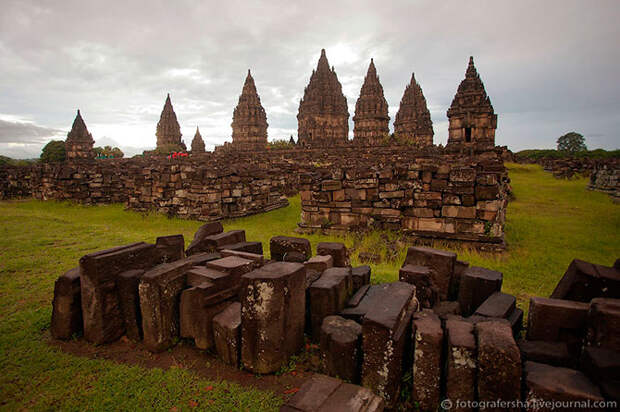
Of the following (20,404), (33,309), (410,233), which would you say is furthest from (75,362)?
(410,233)

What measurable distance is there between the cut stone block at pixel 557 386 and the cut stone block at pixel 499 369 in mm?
83

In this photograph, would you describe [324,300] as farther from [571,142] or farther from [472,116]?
[571,142]

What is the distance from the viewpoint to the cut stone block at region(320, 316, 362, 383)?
259 cm

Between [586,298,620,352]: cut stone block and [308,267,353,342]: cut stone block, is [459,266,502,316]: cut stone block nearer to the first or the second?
[586,298,620,352]: cut stone block

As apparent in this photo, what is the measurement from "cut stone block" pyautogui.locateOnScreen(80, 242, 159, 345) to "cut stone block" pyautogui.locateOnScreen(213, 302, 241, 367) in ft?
4.06

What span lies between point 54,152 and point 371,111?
149ft

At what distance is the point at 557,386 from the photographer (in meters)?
1.98

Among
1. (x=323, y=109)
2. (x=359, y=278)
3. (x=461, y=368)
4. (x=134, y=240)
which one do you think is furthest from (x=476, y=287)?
(x=323, y=109)

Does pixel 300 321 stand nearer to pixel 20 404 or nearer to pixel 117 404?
pixel 117 404

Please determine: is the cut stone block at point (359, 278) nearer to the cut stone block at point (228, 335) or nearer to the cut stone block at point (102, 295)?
the cut stone block at point (228, 335)

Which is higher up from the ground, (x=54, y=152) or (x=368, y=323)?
(x=54, y=152)

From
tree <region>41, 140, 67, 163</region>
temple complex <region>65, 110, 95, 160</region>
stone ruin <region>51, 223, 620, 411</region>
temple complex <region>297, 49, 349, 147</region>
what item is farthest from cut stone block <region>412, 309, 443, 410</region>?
tree <region>41, 140, 67, 163</region>

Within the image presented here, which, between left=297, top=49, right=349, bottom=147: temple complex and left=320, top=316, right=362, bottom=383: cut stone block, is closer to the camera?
left=320, top=316, right=362, bottom=383: cut stone block

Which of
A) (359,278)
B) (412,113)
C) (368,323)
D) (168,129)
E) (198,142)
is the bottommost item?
(359,278)
